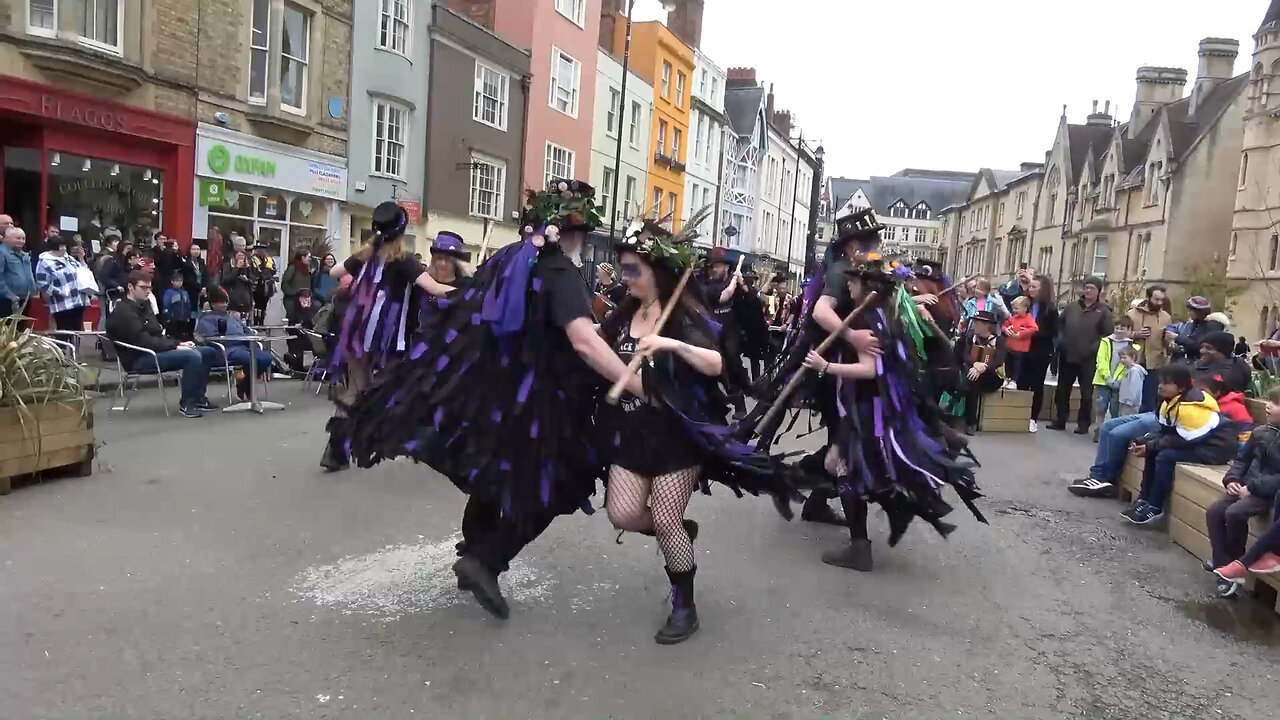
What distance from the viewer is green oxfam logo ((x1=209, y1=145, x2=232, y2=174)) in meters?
15.9

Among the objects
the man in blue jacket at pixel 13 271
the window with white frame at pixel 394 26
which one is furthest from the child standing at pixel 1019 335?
the window with white frame at pixel 394 26

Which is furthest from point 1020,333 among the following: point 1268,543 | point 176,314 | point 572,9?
point 572,9

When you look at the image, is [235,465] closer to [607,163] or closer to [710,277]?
[710,277]

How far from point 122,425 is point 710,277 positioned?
5398mm

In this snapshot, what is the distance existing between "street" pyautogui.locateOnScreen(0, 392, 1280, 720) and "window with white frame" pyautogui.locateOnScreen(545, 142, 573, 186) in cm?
2330

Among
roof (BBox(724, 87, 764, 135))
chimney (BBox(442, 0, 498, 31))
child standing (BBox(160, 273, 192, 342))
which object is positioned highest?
roof (BBox(724, 87, 764, 135))

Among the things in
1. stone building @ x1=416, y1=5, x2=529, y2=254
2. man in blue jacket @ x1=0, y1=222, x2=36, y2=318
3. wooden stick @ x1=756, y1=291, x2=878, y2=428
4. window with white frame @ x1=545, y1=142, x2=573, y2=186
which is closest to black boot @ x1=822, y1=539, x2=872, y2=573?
Result: wooden stick @ x1=756, y1=291, x2=878, y2=428

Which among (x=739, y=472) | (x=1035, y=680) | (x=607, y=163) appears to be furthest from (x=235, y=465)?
(x=607, y=163)

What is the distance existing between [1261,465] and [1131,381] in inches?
211

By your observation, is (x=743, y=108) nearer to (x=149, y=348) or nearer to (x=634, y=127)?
(x=634, y=127)

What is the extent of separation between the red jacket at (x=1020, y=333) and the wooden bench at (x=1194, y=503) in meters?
5.01

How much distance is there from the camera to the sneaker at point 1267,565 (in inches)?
177

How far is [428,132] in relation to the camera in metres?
21.9

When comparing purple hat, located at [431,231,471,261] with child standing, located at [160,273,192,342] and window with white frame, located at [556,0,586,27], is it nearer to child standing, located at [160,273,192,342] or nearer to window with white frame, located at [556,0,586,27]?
child standing, located at [160,273,192,342]
